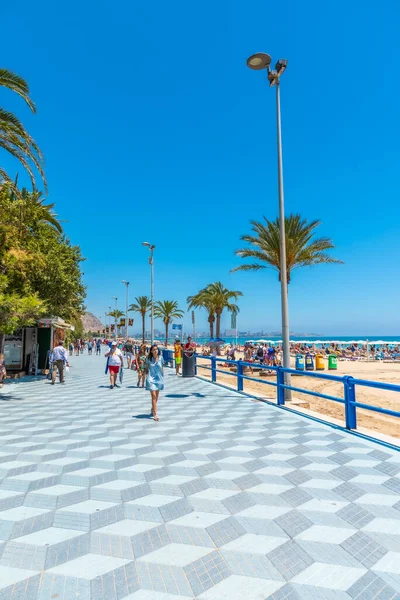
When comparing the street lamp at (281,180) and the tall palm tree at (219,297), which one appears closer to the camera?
the street lamp at (281,180)

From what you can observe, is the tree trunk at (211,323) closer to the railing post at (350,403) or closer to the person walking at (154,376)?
the person walking at (154,376)

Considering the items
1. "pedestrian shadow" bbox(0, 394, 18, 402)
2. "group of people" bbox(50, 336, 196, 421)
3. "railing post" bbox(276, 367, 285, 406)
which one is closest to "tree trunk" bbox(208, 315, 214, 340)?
"group of people" bbox(50, 336, 196, 421)

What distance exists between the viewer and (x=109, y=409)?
9758 millimetres

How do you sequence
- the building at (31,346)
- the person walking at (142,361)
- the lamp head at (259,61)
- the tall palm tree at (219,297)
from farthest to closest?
the tall palm tree at (219,297)
the building at (31,346)
the person walking at (142,361)
the lamp head at (259,61)

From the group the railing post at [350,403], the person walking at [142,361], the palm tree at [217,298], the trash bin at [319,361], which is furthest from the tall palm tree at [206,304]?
the railing post at [350,403]

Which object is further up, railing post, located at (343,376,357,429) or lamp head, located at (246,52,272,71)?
lamp head, located at (246,52,272,71)

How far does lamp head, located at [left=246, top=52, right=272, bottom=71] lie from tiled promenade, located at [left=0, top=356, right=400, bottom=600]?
934cm

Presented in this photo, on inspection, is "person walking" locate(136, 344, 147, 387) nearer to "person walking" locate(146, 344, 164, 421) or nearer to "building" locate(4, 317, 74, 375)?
"person walking" locate(146, 344, 164, 421)

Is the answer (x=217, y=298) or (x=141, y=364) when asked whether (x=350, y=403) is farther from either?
(x=217, y=298)

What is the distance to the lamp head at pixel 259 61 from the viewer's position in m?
10.3

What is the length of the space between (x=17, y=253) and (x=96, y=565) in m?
11.4

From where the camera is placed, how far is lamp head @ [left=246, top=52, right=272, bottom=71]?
10336mm

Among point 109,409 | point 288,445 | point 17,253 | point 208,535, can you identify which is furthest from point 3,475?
point 17,253

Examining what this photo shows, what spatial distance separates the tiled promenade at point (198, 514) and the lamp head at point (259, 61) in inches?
368
